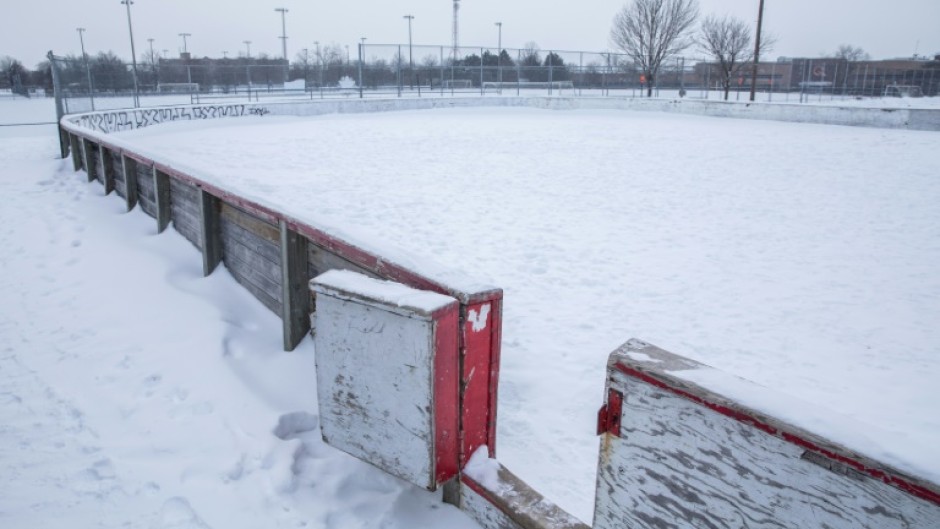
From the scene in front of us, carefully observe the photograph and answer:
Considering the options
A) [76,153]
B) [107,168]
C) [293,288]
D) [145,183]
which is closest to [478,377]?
[293,288]

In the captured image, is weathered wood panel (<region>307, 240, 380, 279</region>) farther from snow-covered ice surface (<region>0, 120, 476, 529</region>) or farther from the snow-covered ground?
snow-covered ice surface (<region>0, 120, 476, 529</region>)

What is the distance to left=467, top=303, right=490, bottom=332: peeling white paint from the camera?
7.80 feet

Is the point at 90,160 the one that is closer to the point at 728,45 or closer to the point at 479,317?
the point at 479,317

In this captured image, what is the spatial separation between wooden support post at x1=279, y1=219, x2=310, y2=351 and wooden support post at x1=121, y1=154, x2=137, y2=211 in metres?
4.62

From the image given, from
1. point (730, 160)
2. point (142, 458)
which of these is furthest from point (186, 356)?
point (730, 160)

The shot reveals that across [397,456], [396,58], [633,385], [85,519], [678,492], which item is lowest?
[85,519]

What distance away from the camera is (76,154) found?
35.4 feet

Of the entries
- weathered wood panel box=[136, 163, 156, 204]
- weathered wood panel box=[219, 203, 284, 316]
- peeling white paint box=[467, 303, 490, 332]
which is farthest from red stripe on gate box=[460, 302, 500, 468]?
weathered wood panel box=[136, 163, 156, 204]

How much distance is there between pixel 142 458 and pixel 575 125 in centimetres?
1928

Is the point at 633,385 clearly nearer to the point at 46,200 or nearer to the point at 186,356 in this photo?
the point at 186,356

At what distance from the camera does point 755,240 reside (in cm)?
712

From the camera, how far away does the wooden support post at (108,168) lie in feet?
28.0

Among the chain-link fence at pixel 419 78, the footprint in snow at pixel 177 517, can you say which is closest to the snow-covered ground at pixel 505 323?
Answer: the footprint in snow at pixel 177 517

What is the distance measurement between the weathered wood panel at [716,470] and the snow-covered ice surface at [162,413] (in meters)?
1.07
